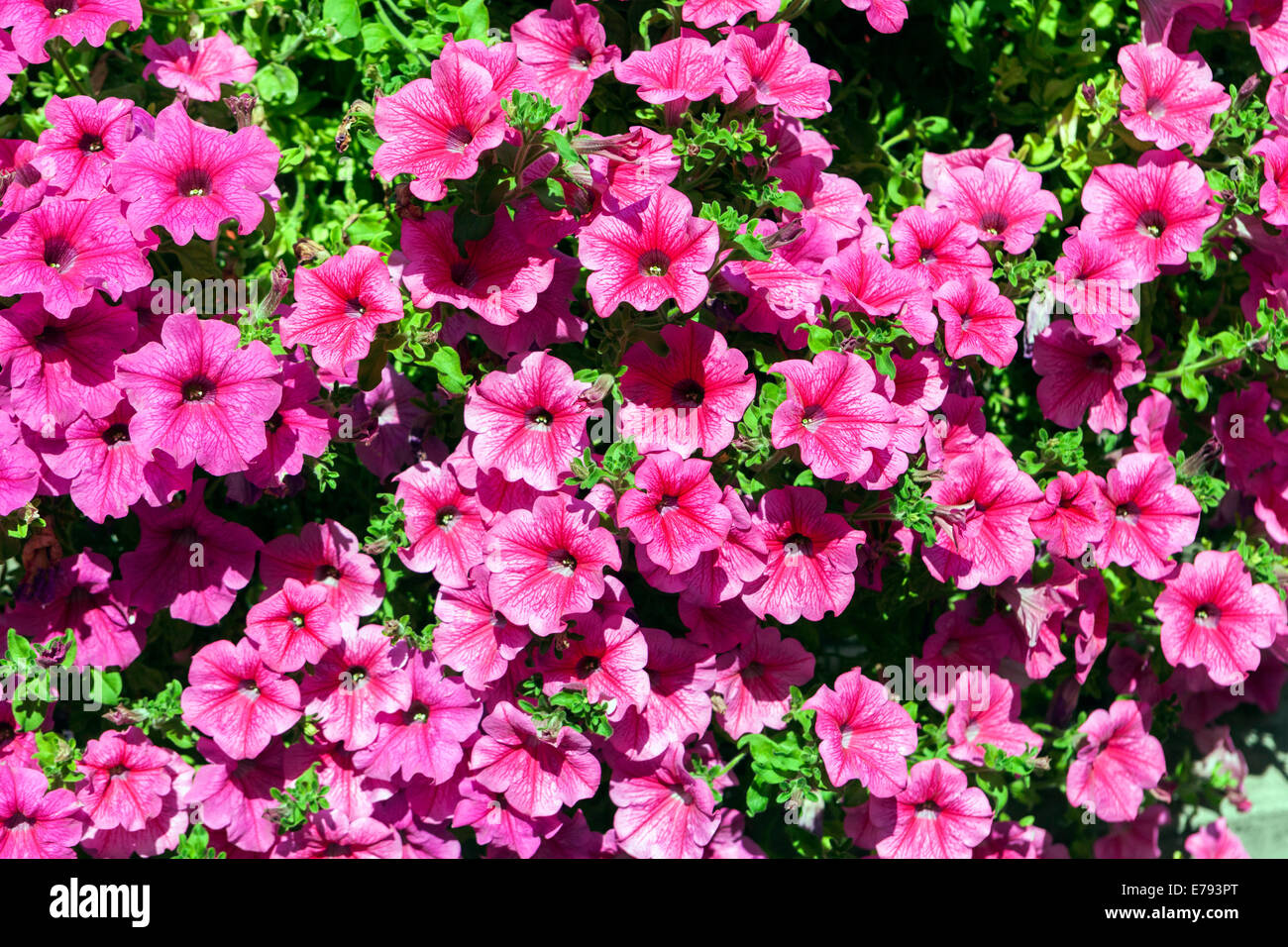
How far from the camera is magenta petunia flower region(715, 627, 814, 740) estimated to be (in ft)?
6.12

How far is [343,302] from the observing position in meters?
1.70

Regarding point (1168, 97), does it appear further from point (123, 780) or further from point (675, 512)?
point (123, 780)

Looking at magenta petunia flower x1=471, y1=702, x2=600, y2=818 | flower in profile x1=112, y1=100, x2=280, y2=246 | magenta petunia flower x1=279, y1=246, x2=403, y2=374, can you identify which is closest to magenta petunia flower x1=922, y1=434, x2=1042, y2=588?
magenta petunia flower x1=471, y1=702, x2=600, y2=818

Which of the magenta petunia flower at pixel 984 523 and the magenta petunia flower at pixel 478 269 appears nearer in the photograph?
the magenta petunia flower at pixel 478 269

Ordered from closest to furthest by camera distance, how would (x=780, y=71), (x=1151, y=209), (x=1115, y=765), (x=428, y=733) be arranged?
(x=780, y=71) < (x=428, y=733) < (x=1151, y=209) < (x=1115, y=765)

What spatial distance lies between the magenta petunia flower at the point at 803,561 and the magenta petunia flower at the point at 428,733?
516mm

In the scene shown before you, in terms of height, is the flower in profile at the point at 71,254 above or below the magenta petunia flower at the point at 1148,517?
above

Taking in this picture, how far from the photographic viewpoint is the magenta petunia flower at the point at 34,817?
5.76 feet

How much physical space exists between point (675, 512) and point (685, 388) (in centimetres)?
21

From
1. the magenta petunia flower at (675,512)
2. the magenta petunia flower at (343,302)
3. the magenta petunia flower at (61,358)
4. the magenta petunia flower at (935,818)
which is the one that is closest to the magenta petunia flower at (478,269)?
the magenta petunia flower at (343,302)

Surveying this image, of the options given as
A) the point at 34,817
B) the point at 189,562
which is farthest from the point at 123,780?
the point at 189,562

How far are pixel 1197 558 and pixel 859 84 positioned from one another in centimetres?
111

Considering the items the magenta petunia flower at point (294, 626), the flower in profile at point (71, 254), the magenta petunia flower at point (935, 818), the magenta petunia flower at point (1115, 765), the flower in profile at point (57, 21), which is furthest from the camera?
the magenta petunia flower at point (1115, 765)

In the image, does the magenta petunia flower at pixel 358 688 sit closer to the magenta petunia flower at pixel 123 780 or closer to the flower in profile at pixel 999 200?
the magenta petunia flower at pixel 123 780
